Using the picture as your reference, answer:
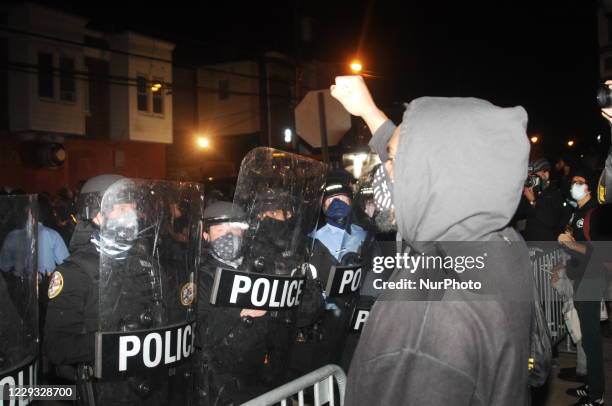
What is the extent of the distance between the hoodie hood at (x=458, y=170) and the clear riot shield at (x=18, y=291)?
1.96m

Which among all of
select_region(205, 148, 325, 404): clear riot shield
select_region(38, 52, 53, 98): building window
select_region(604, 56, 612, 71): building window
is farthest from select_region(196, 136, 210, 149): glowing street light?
select_region(205, 148, 325, 404): clear riot shield

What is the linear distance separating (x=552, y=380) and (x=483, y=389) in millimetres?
5505

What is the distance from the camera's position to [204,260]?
154 inches

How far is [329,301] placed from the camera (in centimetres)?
470

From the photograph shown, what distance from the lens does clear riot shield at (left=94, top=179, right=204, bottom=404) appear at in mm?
2744

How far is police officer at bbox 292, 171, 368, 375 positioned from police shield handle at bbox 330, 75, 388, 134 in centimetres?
264

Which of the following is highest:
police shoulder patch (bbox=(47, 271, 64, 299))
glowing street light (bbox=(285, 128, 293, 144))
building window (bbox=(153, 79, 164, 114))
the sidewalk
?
building window (bbox=(153, 79, 164, 114))

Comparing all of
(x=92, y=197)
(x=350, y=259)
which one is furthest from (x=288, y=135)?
(x=92, y=197)

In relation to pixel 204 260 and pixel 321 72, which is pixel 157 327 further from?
pixel 321 72

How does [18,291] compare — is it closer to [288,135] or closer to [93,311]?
[93,311]

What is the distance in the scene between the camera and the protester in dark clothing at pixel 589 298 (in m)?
5.07

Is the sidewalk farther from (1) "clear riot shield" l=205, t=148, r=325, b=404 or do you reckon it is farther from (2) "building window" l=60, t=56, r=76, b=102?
(2) "building window" l=60, t=56, r=76, b=102

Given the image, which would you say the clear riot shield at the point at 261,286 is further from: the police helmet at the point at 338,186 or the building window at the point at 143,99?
the building window at the point at 143,99

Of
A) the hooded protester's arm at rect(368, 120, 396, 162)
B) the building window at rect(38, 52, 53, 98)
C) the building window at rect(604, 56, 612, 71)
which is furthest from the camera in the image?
the building window at rect(604, 56, 612, 71)
